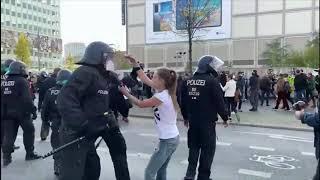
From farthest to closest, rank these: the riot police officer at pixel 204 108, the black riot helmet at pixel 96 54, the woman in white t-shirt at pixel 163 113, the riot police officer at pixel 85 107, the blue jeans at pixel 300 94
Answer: the blue jeans at pixel 300 94 → the riot police officer at pixel 204 108 → the woman in white t-shirt at pixel 163 113 → the black riot helmet at pixel 96 54 → the riot police officer at pixel 85 107

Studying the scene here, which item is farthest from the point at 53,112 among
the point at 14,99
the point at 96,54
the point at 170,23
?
the point at 170,23

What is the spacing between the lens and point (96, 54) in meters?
4.11

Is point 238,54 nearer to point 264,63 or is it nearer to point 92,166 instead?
point 264,63

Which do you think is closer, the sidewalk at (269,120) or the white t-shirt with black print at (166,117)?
the white t-shirt with black print at (166,117)

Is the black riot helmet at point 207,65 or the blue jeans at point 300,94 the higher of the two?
the black riot helmet at point 207,65

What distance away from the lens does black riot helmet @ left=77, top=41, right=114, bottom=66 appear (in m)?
4.08

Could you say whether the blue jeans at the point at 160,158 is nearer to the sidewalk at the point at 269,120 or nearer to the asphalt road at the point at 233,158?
the asphalt road at the point at 233,158

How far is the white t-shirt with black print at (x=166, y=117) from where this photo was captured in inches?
184

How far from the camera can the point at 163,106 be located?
15.4 ft

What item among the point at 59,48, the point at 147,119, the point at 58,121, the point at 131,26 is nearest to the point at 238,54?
the point at 131,26

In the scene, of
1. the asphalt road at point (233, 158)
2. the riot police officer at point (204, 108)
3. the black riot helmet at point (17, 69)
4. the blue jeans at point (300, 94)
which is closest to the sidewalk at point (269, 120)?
the blue jeans at point (300, 94)

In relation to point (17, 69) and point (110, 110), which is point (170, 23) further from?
point (110, 110)

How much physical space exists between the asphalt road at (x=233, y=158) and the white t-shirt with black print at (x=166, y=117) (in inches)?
55.7

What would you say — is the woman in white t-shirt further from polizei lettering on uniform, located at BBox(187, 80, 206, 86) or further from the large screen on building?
the large screen on building
